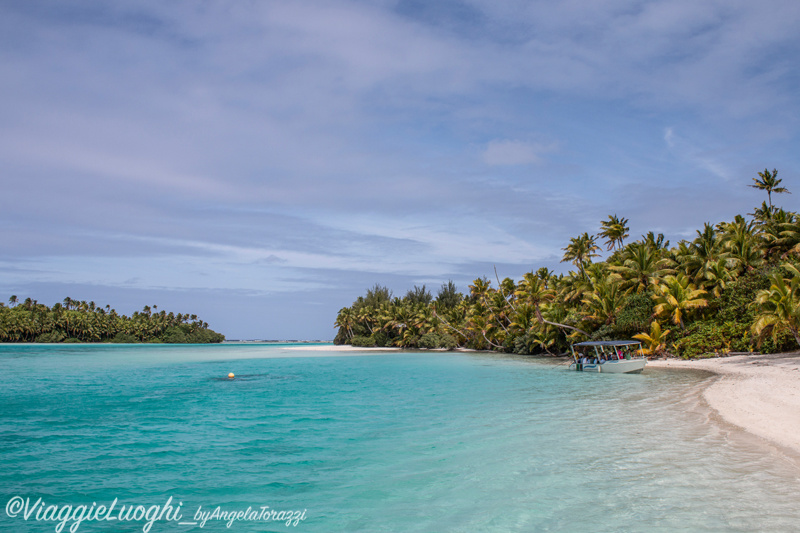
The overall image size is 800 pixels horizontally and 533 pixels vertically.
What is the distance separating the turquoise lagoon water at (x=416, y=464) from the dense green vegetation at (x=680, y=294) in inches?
586

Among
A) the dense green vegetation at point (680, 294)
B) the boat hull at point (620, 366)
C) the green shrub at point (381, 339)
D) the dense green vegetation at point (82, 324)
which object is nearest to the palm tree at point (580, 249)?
the dense green vegetation at point (680, 294)

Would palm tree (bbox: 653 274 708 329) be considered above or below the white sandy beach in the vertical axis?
above

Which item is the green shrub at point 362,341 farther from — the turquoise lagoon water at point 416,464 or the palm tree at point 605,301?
the turquoise lagoon water at point 416,464

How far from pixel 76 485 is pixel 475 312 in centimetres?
6101

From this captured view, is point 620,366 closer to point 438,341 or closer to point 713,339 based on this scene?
point 713,339

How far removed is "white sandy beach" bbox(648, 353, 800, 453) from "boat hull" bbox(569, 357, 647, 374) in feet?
12.4

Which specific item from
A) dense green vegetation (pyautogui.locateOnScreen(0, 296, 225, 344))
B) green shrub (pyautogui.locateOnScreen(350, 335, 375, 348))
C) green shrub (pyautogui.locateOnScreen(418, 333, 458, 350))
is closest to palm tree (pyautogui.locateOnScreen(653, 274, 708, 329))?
green shrub (pyautogui.locateOnScreen(418, 333, 458, 350))

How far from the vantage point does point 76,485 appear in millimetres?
8672

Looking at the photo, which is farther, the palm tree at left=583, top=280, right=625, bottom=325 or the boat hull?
the palm tree at left=583, top=280, right=625, bottom=325

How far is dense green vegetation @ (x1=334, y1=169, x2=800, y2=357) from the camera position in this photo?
2912 cm

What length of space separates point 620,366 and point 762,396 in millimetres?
12542

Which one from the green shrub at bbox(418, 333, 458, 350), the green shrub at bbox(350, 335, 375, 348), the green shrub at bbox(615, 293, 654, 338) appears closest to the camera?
the green shrub at bbox(615, 293, 654, 338)

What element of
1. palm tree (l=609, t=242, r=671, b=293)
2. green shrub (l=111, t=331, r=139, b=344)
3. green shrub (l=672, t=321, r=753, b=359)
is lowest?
green shrub (l=111, t=331, r=139, b=344)

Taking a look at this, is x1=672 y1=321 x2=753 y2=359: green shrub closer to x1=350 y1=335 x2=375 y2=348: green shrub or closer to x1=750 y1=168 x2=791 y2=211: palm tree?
x1=750 y1=168 x2=791 y2=211: palm tree
